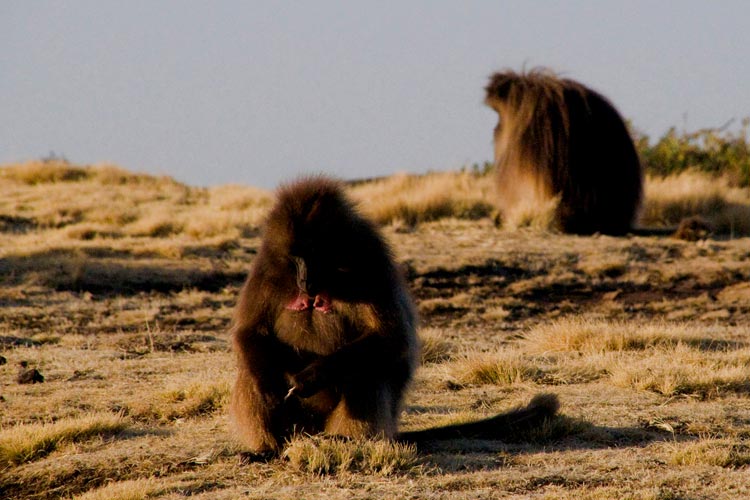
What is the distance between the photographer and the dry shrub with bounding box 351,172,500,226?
1575 centimetres

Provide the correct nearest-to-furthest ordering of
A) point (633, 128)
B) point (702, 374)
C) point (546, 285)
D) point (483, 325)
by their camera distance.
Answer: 1. point (702, 374)
2. point (483, 325)
3. point (546, 285)
4. point (633, 128)

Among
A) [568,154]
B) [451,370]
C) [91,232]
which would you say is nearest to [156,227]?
[91,232]

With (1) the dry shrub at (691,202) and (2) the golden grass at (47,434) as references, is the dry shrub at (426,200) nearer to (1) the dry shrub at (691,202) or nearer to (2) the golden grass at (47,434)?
(1) the dry shrub at (691,202)

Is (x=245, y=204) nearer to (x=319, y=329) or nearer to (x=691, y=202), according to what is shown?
(x=691, y=202)

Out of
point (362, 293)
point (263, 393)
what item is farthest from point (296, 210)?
point (263, 393)

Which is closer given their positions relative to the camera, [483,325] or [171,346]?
[171,346]

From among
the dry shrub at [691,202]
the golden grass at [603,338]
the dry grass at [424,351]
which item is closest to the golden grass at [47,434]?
the dry grass at [424,351]

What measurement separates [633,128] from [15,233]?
11827mm

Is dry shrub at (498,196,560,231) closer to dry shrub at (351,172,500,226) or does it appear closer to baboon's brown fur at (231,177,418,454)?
dry shrub at (351,172,500,226)

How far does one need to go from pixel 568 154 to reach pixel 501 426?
8694mm

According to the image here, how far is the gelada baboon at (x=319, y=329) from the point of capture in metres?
5.43

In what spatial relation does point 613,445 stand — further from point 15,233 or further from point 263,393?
point 15,233

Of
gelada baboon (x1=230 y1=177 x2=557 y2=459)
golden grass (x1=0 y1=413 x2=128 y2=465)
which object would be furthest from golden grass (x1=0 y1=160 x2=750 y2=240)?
gelada baboon (x1=230 y1=177 x2=557 y2=459)

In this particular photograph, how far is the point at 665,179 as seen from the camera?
18750mm
